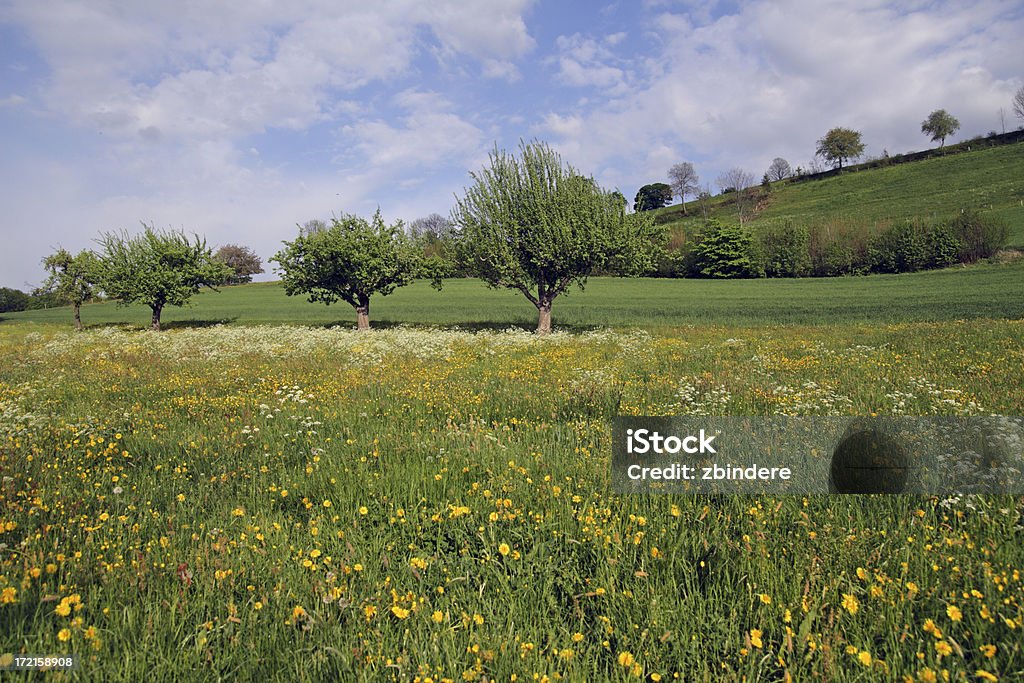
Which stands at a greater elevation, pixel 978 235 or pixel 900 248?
pixel 978 235

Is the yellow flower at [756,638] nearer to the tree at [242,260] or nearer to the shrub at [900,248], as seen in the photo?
the shrub at [900,248]

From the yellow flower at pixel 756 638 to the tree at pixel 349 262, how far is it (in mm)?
26263

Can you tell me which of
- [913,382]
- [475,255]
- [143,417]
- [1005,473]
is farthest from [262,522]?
[475,255]

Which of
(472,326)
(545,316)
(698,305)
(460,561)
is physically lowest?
(460,561)

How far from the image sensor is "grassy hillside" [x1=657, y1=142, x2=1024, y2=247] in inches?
2662

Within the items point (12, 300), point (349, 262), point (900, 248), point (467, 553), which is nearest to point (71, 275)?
point (349, 262)

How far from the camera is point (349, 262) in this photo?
2752 centimetres

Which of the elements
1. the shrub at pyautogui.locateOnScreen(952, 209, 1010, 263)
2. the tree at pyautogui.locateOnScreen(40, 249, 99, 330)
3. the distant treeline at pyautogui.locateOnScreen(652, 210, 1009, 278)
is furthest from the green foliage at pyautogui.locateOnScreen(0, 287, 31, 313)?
the shrub at pyautogui.locateOnScreen(952, 209, 1010, 263)

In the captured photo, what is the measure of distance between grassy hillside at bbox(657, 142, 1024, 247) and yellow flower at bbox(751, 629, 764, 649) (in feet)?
226

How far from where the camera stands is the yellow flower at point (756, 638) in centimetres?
279

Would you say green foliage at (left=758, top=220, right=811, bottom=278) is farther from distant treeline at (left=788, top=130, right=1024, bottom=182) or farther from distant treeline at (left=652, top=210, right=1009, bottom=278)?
distant treeline at (left=788, top=130, right=1024, bottom=182)

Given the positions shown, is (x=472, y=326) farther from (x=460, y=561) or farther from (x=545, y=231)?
(x=460, y=561)

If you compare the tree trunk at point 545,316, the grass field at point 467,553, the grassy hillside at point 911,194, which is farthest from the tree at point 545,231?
the grassy hillside at point 911,194

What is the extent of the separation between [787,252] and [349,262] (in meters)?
56.4
